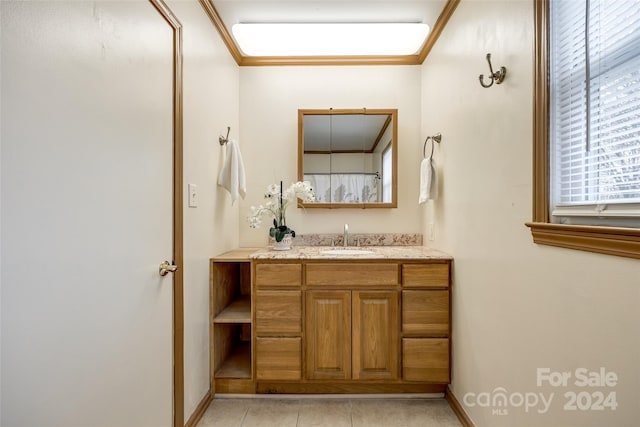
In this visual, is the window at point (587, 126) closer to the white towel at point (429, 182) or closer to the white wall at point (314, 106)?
the white towel at point (429, 182)

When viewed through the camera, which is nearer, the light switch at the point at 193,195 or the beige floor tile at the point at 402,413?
the light switch at the point at 193,195

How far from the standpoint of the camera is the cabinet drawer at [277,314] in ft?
6.08

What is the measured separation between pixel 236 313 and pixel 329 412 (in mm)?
814

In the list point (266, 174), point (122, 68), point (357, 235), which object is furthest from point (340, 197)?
point (122, 68)

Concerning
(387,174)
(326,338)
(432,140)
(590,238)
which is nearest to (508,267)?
(590,238)

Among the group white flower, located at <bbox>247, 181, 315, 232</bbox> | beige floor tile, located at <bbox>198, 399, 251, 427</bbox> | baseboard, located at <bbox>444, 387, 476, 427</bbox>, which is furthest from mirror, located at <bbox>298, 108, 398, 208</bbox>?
beige floor tile, located at <bbox>198, 399, 251, 427</bbox>

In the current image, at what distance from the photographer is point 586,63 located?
929 millimetres

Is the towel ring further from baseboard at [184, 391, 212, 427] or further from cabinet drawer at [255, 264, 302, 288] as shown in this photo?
baseboard at [184, 391, 212, 427]

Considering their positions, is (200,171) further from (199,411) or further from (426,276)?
(426,276)

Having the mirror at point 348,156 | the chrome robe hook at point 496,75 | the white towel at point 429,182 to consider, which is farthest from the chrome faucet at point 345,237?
the chrome robe hook at point 496,75

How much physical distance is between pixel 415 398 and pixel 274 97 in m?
2.38

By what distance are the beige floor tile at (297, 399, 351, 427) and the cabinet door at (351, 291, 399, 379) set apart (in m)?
0.21

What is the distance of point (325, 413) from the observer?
182cm

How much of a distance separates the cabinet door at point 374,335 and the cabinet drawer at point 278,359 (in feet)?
1.13
